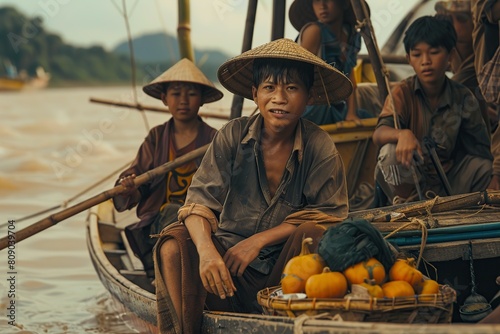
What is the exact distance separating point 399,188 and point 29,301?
120 inches

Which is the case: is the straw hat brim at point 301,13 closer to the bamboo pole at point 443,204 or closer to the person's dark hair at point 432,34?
the person's dark hair at point 432,34

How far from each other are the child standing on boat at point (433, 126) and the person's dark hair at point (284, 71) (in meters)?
1.16

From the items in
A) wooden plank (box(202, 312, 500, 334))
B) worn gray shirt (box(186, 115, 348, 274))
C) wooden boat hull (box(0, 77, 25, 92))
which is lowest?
wooden plank (box(202, 312, 500, 334))

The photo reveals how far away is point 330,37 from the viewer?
5.96 m

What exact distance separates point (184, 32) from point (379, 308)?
373 centimetres

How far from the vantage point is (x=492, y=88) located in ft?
16.5

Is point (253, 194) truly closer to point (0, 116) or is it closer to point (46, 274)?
point (46, 274)

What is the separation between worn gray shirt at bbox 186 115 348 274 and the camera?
3893 mm

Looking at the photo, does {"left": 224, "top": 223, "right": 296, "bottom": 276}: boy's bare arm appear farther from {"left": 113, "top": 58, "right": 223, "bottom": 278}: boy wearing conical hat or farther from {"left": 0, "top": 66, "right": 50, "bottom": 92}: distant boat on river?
{"left": 0, "top": 66, "right": 50, "bottom": 92}: distant boat on river

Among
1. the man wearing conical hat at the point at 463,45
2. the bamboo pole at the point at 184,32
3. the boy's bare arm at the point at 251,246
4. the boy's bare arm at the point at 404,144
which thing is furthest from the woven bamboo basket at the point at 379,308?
the bamboo pole at the point at 184,32

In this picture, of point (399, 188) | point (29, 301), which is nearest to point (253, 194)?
point (399, 188)

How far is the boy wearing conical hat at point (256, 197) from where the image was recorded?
→ 371 centimetres

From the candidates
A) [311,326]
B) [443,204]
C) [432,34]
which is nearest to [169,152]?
[432,34]

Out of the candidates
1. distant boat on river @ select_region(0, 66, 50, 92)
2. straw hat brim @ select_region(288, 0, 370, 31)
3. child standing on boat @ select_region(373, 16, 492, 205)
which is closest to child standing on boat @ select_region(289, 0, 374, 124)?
straw hat brim @ select_region(288, 0, 370, 31)
